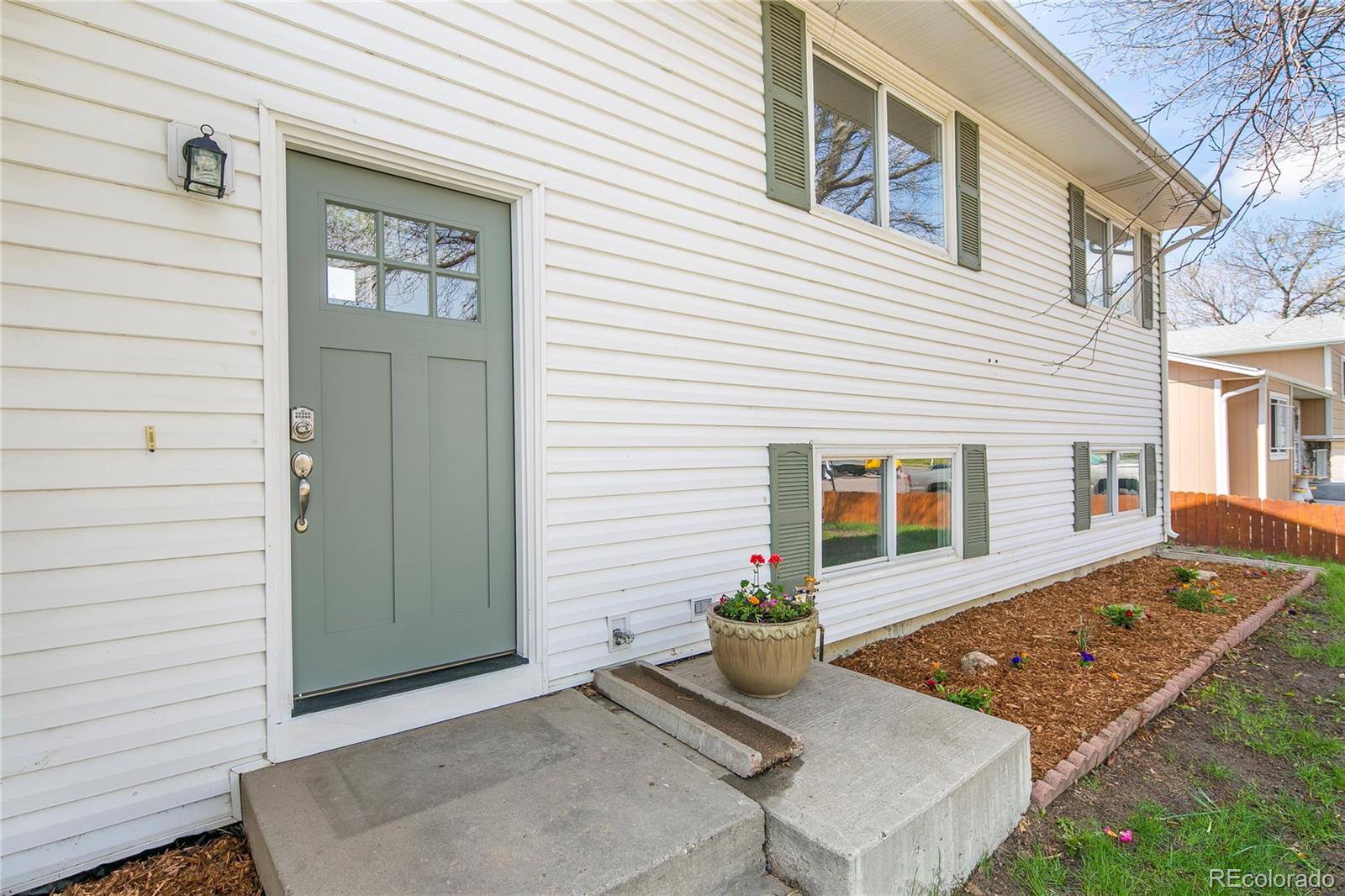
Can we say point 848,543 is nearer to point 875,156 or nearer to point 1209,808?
point 1209,808

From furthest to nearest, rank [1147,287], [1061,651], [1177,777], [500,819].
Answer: [1147,287], [1061,651], [1177,777], [500,819]

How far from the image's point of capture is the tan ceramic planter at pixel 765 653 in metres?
2.67

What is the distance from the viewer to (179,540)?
2051 mm

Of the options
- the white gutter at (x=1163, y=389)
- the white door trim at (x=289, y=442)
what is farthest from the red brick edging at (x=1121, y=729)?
the white gutter at (x=1163, y=389)

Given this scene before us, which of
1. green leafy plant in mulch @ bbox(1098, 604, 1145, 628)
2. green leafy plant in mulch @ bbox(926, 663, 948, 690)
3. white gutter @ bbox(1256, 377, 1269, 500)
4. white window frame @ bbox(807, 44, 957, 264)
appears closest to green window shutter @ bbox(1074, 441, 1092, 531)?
green leafy plant in mulch @ bbox(1098, 604, 1145, 628)

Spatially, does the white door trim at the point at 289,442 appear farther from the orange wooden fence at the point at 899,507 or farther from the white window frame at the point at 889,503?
the orange wooden fence at the point at 899,507

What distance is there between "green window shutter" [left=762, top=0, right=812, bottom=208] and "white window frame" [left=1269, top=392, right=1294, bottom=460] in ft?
46.0

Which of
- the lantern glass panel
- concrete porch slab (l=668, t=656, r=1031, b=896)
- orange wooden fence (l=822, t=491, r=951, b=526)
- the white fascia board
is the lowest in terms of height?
concrete porch slab (l=668, t=656, r=1031, b=896)

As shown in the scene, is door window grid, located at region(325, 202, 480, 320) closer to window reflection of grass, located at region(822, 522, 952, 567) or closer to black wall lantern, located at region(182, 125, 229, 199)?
black wall lantern, located at region(182, 125, 229, 199)

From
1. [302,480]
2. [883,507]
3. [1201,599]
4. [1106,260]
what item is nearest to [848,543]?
[883,507]

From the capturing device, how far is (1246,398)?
1231cm

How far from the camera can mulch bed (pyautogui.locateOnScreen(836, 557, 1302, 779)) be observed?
3.31 meters

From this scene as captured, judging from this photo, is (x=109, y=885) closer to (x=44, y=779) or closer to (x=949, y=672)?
(x=44, y=779)

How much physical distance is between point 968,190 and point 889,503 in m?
2.73
